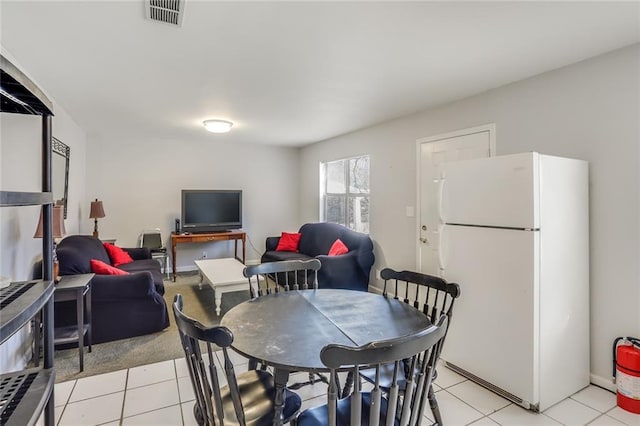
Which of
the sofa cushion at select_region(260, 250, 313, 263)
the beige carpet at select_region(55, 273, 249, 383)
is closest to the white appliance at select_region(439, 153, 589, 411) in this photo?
the beige carpet at select_region(55, 273, 249, 383)

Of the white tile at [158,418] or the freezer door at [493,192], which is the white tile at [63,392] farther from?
the freezer door at [493,192]

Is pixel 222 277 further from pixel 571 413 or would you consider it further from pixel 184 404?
pixel 571 413

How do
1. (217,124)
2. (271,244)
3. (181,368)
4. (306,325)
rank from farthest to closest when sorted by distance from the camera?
(271,244), (217,124), (181,368), (306,325)

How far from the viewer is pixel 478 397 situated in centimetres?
232

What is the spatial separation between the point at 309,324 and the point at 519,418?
4.96 feet

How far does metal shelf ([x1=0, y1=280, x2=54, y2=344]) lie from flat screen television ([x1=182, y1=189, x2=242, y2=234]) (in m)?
4.76

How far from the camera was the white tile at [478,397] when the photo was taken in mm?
2208

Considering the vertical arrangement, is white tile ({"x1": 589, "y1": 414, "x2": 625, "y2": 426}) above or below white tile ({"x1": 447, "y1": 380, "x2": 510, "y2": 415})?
below

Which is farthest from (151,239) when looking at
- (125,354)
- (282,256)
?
(125,354)

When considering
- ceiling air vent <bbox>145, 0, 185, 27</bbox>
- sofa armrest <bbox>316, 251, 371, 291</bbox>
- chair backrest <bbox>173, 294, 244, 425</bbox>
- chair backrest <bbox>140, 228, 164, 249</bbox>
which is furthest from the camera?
chair backrest <bbox>140, 228, 164, 249</bbox>

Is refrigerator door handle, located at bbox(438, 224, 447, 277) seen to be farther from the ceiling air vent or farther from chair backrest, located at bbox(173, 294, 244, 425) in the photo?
the ceiling air vent

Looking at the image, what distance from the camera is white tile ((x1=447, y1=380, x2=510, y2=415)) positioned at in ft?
7.24

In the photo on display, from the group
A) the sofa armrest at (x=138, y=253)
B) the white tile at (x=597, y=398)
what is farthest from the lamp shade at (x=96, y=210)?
the white tile at (x=597, y=398)

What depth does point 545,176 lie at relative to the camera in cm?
222
